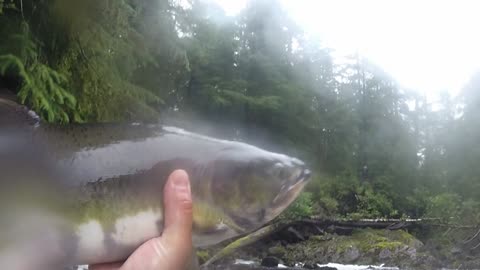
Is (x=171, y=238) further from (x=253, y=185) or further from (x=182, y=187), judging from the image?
(x=253, y=185)

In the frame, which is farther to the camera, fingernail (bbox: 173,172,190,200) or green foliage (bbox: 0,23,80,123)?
green foliage (bbox: 0,23,80,123)

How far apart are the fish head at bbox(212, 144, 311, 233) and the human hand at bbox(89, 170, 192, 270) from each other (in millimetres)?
101

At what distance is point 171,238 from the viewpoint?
1.69 metres

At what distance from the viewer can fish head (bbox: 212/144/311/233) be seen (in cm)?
161

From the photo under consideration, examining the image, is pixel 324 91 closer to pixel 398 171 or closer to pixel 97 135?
pixel 398 171

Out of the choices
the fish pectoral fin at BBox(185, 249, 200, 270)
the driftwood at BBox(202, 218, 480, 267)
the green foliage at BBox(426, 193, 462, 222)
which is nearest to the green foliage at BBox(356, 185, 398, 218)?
the green foliage at BBox(426, 193, 462, 222)

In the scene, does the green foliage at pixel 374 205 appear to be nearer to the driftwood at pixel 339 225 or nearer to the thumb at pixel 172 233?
the driftwood at pixel 339 225

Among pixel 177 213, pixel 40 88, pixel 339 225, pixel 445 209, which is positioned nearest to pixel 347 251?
pixel 339 225

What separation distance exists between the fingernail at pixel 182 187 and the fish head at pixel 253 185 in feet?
0.26

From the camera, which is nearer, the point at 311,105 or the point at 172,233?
the point at 172,233

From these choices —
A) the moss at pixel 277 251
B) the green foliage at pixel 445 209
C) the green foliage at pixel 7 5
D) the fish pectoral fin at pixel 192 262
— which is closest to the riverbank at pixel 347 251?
the moss at pixel 277 251

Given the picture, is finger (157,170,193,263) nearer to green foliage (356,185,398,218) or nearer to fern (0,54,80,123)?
fern (0,54,80,123)

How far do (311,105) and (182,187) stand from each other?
29.7 metres

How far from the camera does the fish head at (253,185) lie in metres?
1.61
